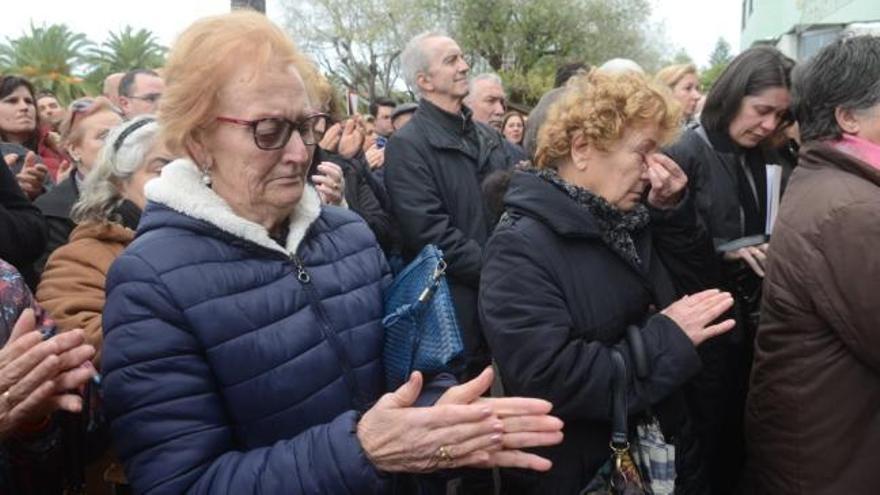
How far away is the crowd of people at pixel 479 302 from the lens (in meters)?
1.51

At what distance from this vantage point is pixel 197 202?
166 centimetres

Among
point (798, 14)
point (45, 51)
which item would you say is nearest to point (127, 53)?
point (45, 51)

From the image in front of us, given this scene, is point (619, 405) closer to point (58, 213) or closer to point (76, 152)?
point (58, 213)

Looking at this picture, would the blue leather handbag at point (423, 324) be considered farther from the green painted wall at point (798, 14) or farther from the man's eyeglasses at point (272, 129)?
the green painted wall at point (798, 14)

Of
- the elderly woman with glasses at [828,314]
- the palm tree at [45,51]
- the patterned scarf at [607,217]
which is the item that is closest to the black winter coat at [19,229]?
the patterned scarf at [607,217]

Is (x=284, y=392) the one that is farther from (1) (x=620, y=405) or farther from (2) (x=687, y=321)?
(2) (x=687, y=321)

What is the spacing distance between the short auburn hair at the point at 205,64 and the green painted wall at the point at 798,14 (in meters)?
10.5

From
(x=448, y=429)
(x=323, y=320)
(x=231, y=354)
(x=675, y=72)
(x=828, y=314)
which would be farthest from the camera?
(x=675, y=72)

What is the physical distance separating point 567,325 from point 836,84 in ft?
4.34

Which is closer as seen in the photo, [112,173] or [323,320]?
[323,320]

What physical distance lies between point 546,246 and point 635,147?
0.48 meters

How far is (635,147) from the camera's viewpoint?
2.34 metres

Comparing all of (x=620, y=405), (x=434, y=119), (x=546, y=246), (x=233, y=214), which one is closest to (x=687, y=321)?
(x=620, y=405)

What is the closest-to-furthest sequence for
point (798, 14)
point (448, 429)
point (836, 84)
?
point (448, 429) → point (836, 84) → point (798, 14)
